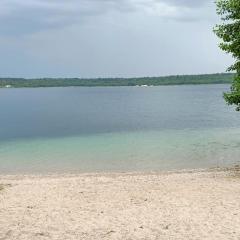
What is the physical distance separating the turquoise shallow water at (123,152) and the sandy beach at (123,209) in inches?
301

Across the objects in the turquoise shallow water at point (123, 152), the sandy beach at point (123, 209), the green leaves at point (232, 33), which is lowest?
the turquoise shallow water at point (123, 152)

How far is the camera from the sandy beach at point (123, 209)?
12906 millimetres

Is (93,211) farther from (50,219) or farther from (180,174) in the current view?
(180,174)

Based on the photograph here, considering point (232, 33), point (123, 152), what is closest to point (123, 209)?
point (232, 33)

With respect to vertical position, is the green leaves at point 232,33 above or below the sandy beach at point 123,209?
above

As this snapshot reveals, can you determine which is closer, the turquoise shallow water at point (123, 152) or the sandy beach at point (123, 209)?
the sandy beach at point (123, 209)

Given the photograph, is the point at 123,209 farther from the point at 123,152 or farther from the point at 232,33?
the point at 123,152

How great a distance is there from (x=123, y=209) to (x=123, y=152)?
64.1 feet

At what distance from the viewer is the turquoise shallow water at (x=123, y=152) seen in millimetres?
29641

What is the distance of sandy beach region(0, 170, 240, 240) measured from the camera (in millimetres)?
12906

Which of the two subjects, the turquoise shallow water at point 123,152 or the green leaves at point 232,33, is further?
the turquoise shallow water at point 123,152

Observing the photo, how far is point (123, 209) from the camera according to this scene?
605 inches

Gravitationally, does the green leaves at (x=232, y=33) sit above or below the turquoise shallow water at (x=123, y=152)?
above

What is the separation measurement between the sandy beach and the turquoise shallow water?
7.65m
